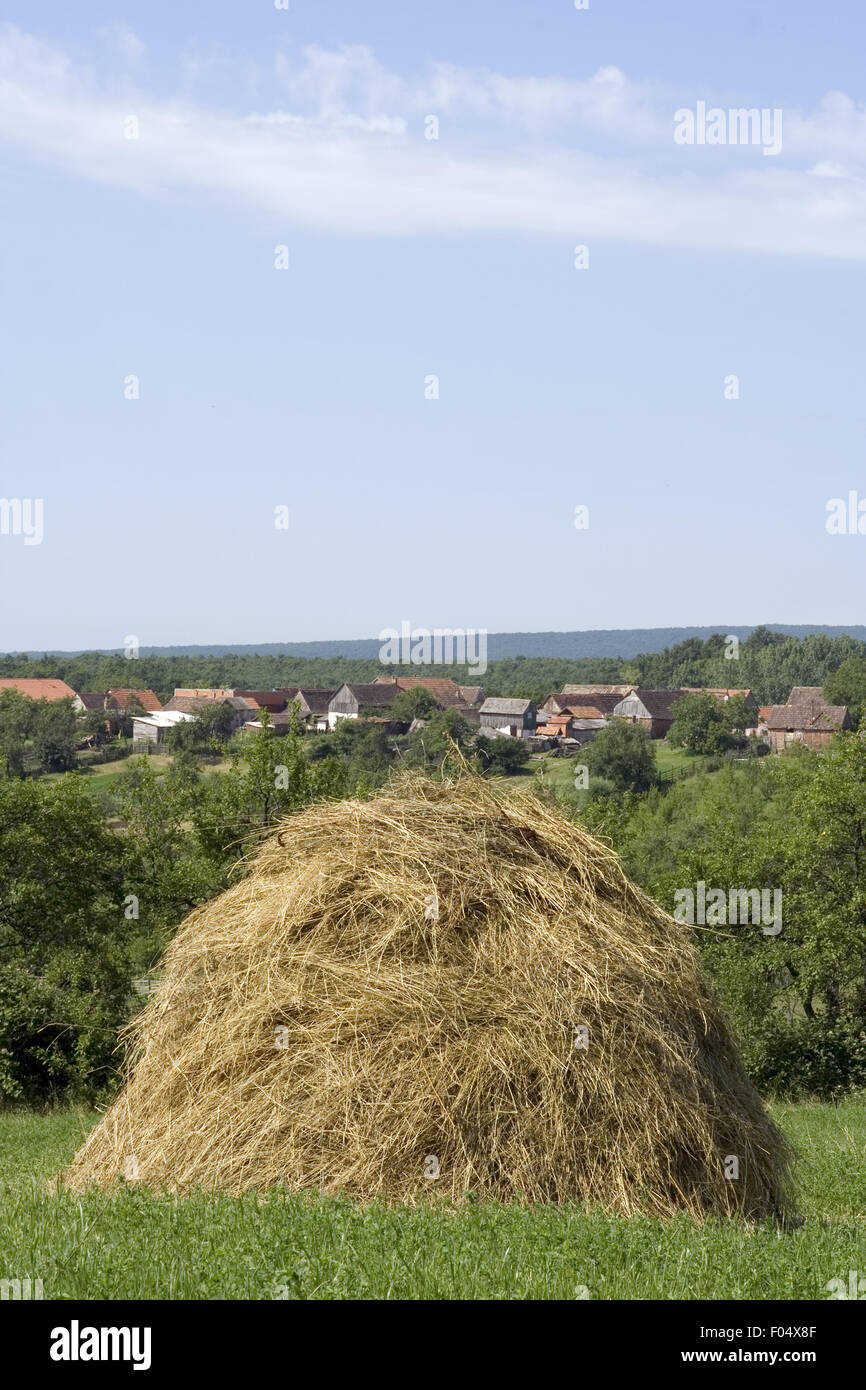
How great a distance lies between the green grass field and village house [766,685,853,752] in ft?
333

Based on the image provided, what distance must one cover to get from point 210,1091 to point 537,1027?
6.90ft

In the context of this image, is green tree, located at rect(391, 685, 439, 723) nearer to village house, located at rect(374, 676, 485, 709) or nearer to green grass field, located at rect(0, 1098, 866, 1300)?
village house, located at rect(374, 676, 485, 709)

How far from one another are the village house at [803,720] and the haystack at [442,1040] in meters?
99.4

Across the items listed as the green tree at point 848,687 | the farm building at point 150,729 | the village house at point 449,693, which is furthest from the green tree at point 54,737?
the green tree at point 848,687

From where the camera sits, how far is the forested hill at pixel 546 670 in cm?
14738

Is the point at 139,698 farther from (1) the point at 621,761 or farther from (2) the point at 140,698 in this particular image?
(1) the point at 621,761

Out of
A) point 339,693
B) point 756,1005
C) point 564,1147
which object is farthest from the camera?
point 339,693

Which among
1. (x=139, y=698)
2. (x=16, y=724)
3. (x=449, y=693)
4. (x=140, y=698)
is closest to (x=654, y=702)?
(x=449, y=693)

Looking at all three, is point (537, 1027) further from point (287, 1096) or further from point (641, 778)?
point (641, 778)

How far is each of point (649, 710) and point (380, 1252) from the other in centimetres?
12337

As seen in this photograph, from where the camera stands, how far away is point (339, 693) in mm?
109062

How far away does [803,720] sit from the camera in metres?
114
